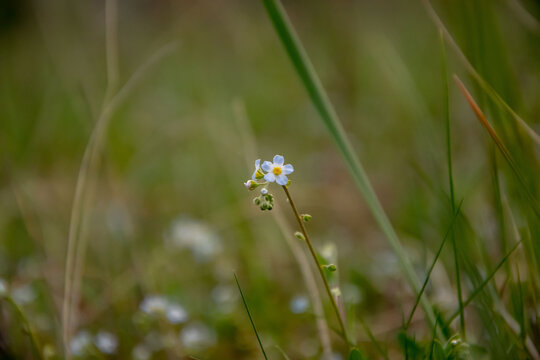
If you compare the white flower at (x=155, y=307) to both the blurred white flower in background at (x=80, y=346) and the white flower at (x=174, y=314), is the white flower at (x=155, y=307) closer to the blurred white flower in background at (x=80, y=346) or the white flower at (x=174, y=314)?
the white flower at (x=174, y=314)

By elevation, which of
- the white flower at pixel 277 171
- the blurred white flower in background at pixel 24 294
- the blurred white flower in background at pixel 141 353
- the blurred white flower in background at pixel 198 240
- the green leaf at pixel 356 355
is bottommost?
the green leaf at pixel 356 355

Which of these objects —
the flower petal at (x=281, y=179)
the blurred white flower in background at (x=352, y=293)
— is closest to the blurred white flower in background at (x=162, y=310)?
the blurred white flower in background at (x=352, y=293)

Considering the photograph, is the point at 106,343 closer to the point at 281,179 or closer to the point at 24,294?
the point at 24,294

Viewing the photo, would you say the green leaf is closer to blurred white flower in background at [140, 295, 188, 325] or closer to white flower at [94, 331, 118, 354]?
blurred white flower in background at [140, 295, 188, 325]

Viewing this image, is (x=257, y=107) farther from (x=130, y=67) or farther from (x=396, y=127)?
(x=130, y=67)

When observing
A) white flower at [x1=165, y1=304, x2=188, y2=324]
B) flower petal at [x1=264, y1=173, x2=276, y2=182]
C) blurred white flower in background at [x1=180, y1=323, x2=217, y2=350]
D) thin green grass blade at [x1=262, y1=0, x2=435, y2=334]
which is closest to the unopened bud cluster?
flower petal at [x1=264, y1=173, x2=276, y2=182]

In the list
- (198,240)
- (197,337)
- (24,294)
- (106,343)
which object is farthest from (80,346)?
(198,240)
